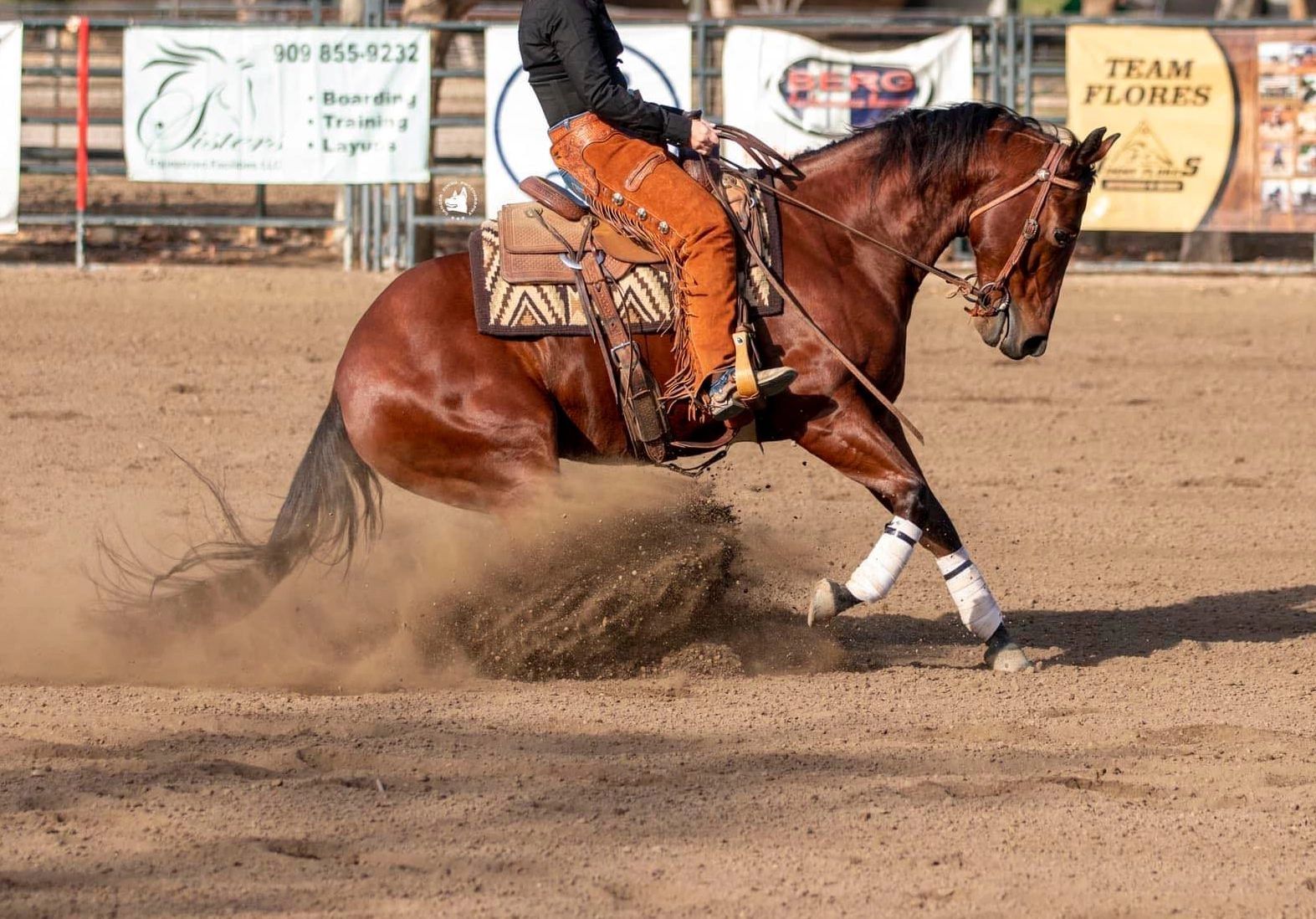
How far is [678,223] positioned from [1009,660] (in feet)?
6.15

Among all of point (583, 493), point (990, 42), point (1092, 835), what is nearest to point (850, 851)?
point (1092, 835)

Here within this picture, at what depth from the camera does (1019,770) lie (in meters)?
4.64

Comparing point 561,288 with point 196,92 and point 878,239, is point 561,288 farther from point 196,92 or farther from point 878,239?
point 196,92

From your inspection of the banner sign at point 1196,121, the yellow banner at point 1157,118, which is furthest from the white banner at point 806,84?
the banner sign at point 1196,121

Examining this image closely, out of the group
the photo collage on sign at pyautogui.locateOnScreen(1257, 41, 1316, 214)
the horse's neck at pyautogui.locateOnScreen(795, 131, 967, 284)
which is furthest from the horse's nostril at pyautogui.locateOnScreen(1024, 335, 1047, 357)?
the photo collage on sign at pyautogui.locateOnScreen(1257, 41, 1316, 214)

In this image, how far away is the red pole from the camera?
13.3 metres

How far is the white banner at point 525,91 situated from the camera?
1305cm

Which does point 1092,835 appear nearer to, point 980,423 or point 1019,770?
point 1019,770

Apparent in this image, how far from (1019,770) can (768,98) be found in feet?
30.9

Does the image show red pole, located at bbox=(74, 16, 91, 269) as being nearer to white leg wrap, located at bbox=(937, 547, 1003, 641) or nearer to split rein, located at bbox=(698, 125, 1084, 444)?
split rein, located at bbox=(698, 125, 1084, 444)

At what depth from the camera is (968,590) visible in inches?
223

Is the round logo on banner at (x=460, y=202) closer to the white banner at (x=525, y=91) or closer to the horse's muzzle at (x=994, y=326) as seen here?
the horse's muzzle at (x=994, y=326)

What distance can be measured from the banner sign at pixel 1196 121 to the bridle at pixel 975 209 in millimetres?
7863

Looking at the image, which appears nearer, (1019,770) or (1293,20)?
(1019,770)
